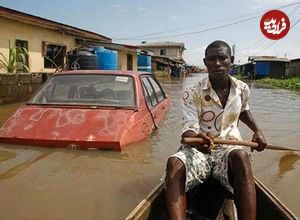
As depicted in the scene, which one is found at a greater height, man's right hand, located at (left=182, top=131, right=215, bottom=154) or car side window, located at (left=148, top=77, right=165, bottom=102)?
car side window, located at (left=148, top=77, right=165, bottom=102)

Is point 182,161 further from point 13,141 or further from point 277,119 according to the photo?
point 277,119

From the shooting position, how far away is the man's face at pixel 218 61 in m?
3.16

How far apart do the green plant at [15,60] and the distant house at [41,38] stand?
0.91 feet

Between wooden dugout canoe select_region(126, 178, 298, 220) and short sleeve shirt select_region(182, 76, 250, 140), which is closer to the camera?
wooden dugout canoe select_region(126, 178, 298, 220)

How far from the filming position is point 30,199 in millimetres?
3775

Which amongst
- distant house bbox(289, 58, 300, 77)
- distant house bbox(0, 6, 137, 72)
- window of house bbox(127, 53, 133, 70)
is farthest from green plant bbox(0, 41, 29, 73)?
distant house bbox(289, 58, 300, 77)

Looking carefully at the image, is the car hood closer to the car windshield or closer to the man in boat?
the car windshield

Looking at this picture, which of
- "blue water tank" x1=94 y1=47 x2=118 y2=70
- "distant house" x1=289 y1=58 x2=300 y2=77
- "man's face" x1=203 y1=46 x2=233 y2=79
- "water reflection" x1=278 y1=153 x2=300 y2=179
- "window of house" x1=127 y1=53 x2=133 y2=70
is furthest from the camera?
"distant house" x1=289 y1=58 x2=300 y2=77

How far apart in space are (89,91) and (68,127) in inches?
35.4

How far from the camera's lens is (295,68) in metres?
36.5

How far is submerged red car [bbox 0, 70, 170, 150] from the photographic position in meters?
5.14

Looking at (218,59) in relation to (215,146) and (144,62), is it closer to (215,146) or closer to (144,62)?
(215,146)

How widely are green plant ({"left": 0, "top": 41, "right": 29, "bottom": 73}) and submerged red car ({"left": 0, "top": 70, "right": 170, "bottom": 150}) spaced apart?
23.3ft

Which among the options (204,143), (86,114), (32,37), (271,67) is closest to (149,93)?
(86,114)
